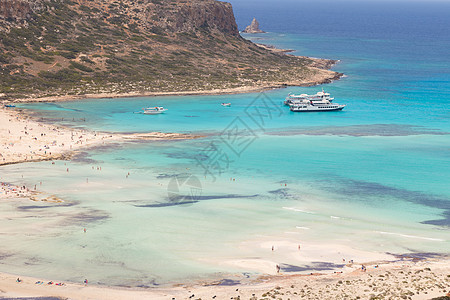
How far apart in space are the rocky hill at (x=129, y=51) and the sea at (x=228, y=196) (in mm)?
14286

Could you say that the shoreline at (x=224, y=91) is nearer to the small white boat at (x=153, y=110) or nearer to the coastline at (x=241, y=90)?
the coastline at (x=241, y=90)

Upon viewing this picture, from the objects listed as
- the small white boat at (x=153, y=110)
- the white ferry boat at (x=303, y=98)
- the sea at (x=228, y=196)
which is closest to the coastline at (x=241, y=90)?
the sea at (x=228, y=196)

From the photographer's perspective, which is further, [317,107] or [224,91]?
Result: [224,91]

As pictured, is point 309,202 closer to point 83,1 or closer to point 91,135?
point 91,135

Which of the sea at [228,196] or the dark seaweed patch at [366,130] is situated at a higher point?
the dark seaweed patch at [366,130]

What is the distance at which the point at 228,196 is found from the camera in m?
55.6

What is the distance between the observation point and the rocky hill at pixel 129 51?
11081cm

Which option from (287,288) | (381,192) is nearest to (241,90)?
(381,192)

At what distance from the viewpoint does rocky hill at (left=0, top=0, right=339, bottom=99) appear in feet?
364

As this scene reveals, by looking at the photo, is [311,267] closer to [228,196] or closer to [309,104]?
[228,196]

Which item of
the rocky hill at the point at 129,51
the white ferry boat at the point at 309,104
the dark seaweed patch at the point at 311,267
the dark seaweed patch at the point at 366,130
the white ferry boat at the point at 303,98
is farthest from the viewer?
the rocky hill at the point at 129,51

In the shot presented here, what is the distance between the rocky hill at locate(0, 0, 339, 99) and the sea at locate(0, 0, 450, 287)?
1429 centimetres

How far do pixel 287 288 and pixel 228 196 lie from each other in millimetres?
19970

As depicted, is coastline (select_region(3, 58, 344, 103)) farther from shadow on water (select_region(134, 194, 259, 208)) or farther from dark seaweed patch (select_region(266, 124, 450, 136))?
shadow on water (select_region(134, 194, 259, 208))
